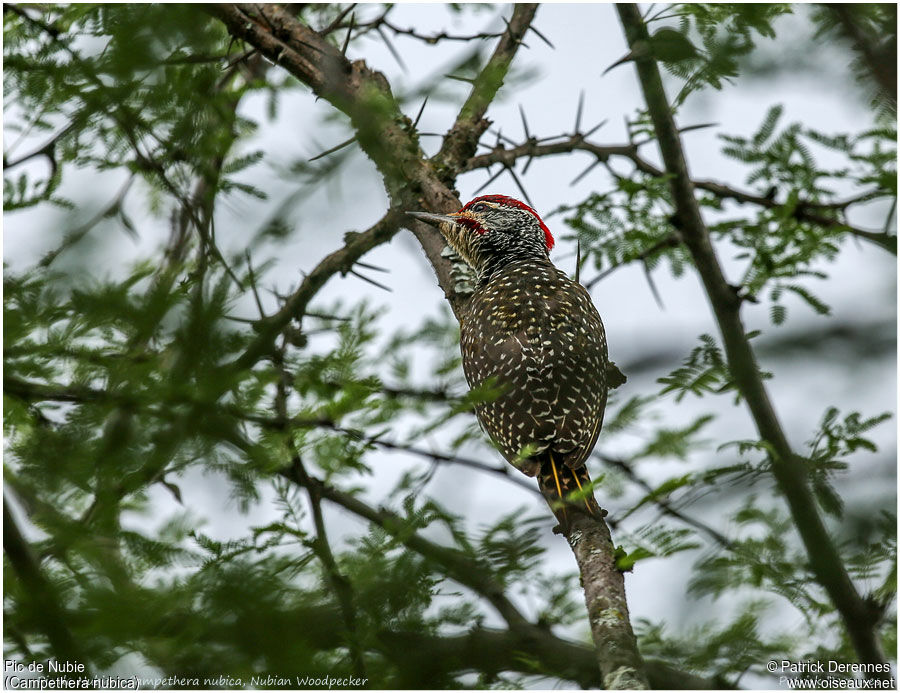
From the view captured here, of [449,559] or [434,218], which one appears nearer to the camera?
[449,559]

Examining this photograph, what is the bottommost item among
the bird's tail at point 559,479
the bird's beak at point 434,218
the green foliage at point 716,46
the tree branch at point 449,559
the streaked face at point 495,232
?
the tree branch at point 449,559

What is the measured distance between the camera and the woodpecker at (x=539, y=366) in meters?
4.34

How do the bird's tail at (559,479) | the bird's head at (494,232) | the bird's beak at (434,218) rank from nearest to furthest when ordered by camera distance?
the bird's tail at (559,479), the bird's beak at (434,218), the bird's head at (494,232)

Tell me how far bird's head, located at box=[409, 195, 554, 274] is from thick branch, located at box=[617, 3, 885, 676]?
1.28 meters

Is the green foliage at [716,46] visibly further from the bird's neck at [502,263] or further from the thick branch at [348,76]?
the bird's neck at [502,263]

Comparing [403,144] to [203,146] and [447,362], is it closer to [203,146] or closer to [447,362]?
[447,362]

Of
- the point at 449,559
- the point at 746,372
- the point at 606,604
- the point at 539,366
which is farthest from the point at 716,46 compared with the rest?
the point at 539,366

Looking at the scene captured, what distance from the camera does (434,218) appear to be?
5047mm

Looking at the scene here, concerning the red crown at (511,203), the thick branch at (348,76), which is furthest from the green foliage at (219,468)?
the red crown at (511,203)

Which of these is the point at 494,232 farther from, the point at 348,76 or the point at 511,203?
the point at 348,76

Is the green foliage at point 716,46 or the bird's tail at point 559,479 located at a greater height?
the green foliage at point 716,46

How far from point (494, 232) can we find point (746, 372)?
150 inches

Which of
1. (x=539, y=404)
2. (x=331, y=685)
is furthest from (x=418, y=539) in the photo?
(x=539, y=404)

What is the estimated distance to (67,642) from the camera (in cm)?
190
